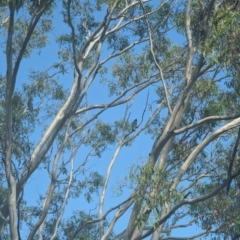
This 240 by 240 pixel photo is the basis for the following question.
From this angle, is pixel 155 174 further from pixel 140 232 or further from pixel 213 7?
pixel 213 7

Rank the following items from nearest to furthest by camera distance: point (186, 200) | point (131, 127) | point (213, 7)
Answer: point (186, 200)
point (213, 7)
point (131, 127)

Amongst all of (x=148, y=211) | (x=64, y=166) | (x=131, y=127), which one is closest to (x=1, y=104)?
(x=64, y=166)

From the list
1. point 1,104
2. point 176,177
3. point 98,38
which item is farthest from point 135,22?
point 176,177

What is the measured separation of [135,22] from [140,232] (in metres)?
6.00

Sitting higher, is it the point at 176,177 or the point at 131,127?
the point at 131,127

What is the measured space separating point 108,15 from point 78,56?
929 millimetres

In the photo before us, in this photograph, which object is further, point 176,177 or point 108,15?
point 108,15

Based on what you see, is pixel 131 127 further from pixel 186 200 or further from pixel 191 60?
pixel 186 200

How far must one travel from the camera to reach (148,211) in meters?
9.02

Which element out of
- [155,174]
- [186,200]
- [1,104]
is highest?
[1,104]

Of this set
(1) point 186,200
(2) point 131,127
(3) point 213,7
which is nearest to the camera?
(1) point 186,200

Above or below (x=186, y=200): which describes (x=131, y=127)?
above

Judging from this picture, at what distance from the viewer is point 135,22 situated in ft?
46.6

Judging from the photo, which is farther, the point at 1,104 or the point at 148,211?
the point at 1,104
